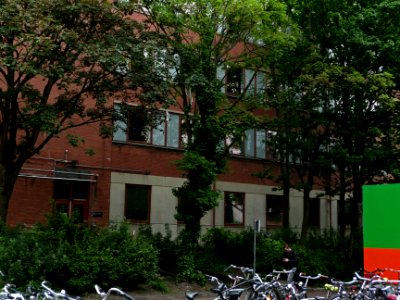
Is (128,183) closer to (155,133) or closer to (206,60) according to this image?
(155,133)

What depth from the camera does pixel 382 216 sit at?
667 inches

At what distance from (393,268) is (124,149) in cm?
1464

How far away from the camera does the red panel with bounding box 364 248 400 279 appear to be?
1628 cm

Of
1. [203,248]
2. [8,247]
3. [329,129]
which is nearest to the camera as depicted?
[8,247]

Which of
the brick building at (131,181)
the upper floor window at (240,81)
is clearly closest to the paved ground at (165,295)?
the brick building at (131,181)

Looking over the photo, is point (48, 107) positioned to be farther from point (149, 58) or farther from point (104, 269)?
point (104, 269)

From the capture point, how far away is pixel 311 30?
24.3 meters

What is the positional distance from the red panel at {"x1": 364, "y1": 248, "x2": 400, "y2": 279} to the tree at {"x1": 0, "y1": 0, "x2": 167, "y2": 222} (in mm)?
8187

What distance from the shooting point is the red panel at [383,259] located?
1628 centimetres

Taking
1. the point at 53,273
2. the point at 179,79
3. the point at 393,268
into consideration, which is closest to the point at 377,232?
the point at 393,268

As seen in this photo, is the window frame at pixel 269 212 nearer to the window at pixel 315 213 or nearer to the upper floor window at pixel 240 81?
the window at pixel 315 213

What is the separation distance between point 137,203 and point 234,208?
6160mm

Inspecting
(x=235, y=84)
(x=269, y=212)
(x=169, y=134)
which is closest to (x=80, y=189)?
(x=169, y=134)

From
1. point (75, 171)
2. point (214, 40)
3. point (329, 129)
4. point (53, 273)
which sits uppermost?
point (214, 40)
